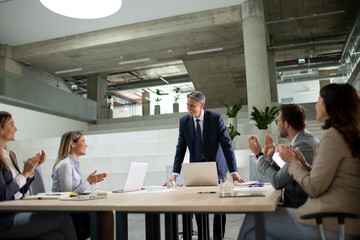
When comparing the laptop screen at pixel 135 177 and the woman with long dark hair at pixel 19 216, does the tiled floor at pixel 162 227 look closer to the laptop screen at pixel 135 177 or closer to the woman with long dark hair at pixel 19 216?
the laptop screen at pixel 135 177

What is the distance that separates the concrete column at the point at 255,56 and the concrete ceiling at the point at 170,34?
43 cm

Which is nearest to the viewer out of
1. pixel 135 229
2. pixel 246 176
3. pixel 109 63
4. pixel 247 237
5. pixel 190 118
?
pixel 247 237

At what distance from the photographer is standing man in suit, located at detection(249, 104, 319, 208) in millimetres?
1834

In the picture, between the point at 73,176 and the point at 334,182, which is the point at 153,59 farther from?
the point at 334,182

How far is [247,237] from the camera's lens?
1.57 metres

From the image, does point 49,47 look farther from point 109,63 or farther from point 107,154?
point 107,154

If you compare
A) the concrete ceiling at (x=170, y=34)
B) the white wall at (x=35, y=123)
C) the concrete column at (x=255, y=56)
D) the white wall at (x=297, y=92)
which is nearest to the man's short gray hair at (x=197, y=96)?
the concrete column at (x=255, y=56)

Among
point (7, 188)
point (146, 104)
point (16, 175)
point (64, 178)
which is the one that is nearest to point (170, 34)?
point (146, 104)

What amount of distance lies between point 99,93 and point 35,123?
424 cm

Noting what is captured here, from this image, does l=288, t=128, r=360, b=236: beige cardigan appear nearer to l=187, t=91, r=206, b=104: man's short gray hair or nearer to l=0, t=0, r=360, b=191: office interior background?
l=187, t=91, r=206, b=104: man's short gray hair

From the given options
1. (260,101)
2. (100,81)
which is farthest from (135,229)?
(100,81)

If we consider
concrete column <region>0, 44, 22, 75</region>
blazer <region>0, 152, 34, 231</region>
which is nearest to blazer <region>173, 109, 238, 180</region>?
blazer <region>0, 152, 34, 231</region>

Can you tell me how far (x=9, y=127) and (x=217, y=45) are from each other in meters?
10.3

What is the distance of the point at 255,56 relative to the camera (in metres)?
9.24
